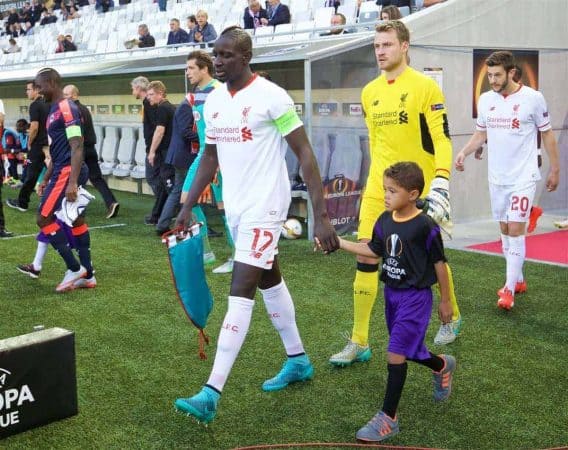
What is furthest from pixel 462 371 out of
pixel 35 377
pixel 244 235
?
pixel 35 377

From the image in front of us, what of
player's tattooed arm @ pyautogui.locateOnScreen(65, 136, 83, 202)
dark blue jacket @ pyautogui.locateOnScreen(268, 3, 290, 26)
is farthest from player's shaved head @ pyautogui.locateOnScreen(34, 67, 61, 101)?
dark blue jacket @ pyautogui.locateOnScreen(268, 3, 290, 26)

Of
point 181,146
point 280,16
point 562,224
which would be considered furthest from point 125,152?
point 562,224

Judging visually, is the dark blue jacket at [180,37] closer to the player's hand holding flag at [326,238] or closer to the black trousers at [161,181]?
the black trousers at [161,181]

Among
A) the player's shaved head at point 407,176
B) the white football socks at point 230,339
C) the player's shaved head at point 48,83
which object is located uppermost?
the player's shaved head at point 48,83

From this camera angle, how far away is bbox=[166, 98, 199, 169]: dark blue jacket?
8227 mm

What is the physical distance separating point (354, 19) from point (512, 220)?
26.6ft

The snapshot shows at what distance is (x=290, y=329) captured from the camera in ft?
13.6

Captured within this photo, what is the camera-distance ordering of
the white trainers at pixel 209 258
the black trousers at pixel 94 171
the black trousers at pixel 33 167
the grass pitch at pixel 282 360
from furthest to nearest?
1. the black trousers at pixel 33 167
2. the black trousers at pixel 94 171
3. the white trainers at pixel 209 258
4. the grass pitch at pixel 282 360

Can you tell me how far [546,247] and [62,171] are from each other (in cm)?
506

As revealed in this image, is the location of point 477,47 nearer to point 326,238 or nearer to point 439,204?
point 439,204

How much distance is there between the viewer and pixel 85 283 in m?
6.60

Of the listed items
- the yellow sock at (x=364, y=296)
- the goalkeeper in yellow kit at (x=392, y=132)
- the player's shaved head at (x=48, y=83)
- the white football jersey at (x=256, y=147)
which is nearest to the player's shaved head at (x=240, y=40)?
the white football jersey at (x=256, y=147)

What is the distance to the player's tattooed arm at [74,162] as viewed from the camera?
6.07 meters

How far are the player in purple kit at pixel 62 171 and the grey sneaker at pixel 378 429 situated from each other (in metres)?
3.43
